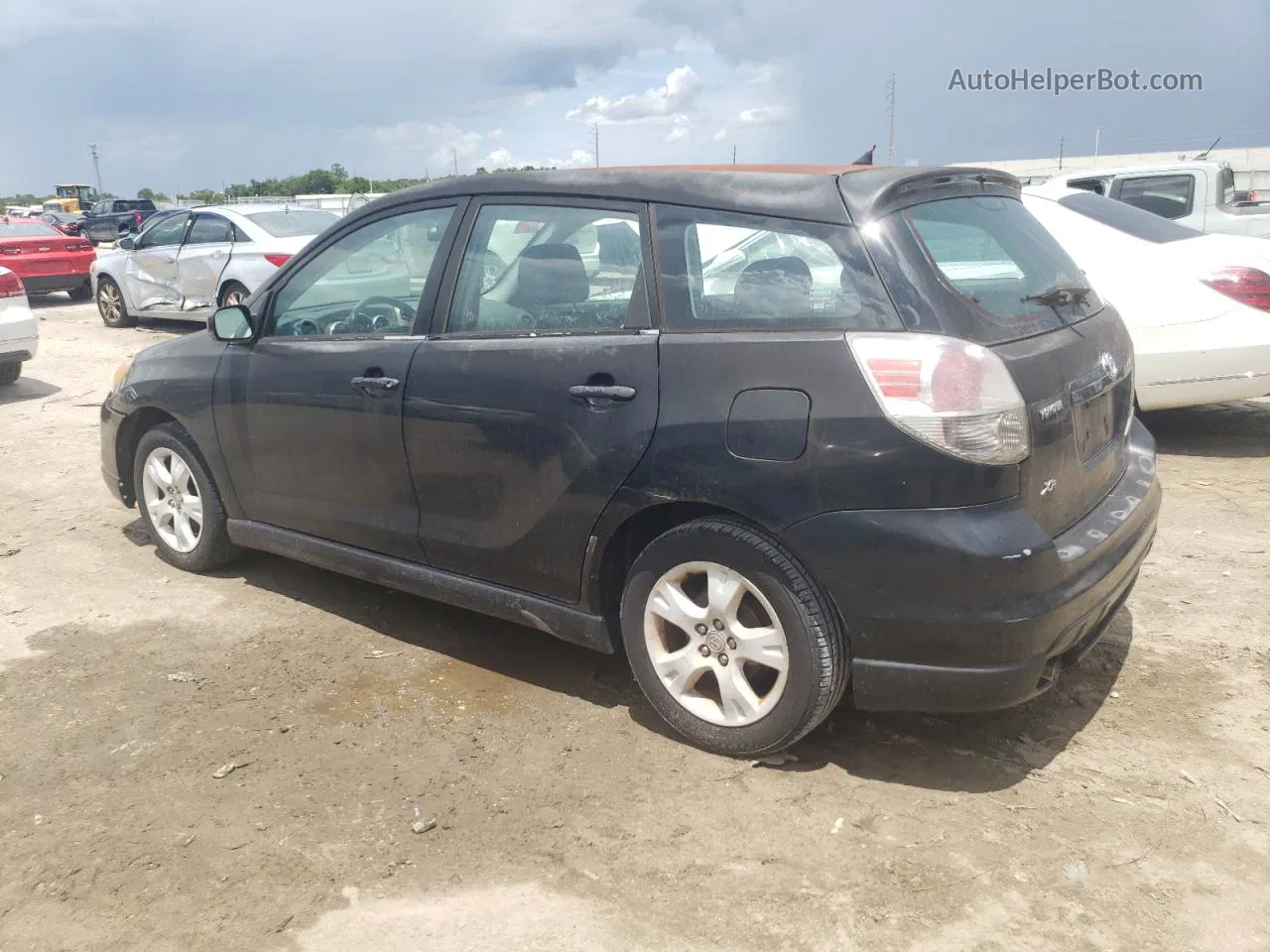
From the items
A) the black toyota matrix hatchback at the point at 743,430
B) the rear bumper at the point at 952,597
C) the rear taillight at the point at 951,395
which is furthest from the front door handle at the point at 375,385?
the rear taillight at the point at 951,395

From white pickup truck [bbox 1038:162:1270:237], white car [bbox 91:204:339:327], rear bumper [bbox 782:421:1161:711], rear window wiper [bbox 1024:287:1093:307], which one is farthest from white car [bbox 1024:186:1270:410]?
white car [bbox 91:204:339:327]

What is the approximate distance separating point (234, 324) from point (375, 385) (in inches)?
37.7

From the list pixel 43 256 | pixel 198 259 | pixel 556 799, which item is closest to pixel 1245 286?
pixel 556 799

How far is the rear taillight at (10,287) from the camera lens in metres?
9.88

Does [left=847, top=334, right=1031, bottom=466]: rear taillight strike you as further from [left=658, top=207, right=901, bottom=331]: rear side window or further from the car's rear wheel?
the car's rear wheel

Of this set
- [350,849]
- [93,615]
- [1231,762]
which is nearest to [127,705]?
[93,615]

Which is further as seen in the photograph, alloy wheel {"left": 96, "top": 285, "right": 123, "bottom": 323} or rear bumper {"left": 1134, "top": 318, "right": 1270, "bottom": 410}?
alloy wheel {"left": 96, "top": 285, "right": 123, "bottom": 323}

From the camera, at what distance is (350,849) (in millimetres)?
2975

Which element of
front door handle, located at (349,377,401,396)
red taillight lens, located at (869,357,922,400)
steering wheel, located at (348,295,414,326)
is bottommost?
front door handle, located at (349,377,401,396)

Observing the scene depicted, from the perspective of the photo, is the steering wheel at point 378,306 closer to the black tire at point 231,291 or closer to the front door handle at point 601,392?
the front door handle at point 601,392

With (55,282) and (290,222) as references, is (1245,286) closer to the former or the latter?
(290,222)

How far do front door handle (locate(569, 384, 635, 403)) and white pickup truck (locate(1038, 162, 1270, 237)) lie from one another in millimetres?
10351

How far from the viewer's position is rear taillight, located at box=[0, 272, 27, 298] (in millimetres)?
9883

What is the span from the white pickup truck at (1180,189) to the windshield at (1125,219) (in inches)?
204
